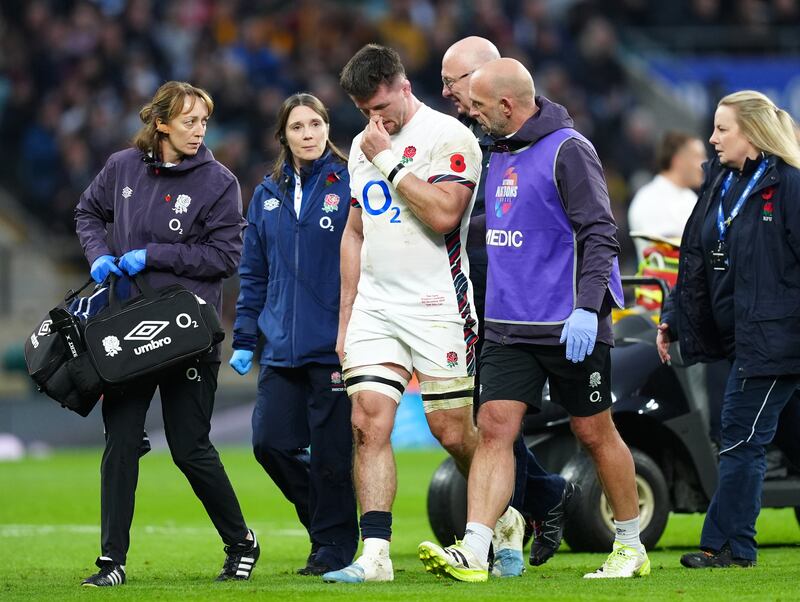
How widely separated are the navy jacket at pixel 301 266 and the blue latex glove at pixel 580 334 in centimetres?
147

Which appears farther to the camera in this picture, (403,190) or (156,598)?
(403,190)

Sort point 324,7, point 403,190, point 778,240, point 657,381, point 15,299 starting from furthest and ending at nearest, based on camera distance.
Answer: point 324,7 → point 15,299 → point 657,381 → point 778,240 → point 403,190

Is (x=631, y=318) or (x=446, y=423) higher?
(x=631, y=318)

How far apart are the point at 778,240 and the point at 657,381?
1816 millimetres

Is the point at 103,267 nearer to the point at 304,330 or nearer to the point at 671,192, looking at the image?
the point at 304,330

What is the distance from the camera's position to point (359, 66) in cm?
738

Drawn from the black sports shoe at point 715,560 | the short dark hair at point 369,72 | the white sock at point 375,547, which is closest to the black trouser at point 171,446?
the white sock at point 375,547

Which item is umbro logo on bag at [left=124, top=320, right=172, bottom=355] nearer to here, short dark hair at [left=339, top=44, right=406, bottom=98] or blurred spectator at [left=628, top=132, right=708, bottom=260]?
short dark hair at [left=339, top=44, right=406, bottom=98]

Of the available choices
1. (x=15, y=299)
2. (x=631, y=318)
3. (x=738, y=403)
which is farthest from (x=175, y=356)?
(x=15, y=299)

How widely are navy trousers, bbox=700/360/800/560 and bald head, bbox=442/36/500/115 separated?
1.86m

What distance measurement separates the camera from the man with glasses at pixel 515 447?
7.78 metres

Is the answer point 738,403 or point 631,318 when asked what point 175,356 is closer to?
point 738,403

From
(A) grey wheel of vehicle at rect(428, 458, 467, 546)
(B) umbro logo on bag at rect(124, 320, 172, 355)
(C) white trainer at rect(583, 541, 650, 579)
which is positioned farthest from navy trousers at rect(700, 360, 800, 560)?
(B) umbro logo on bag at rect(124, 320, 172, 355)

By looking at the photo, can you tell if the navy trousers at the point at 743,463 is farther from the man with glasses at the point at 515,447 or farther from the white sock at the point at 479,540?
the white sock at the point at 479,540
